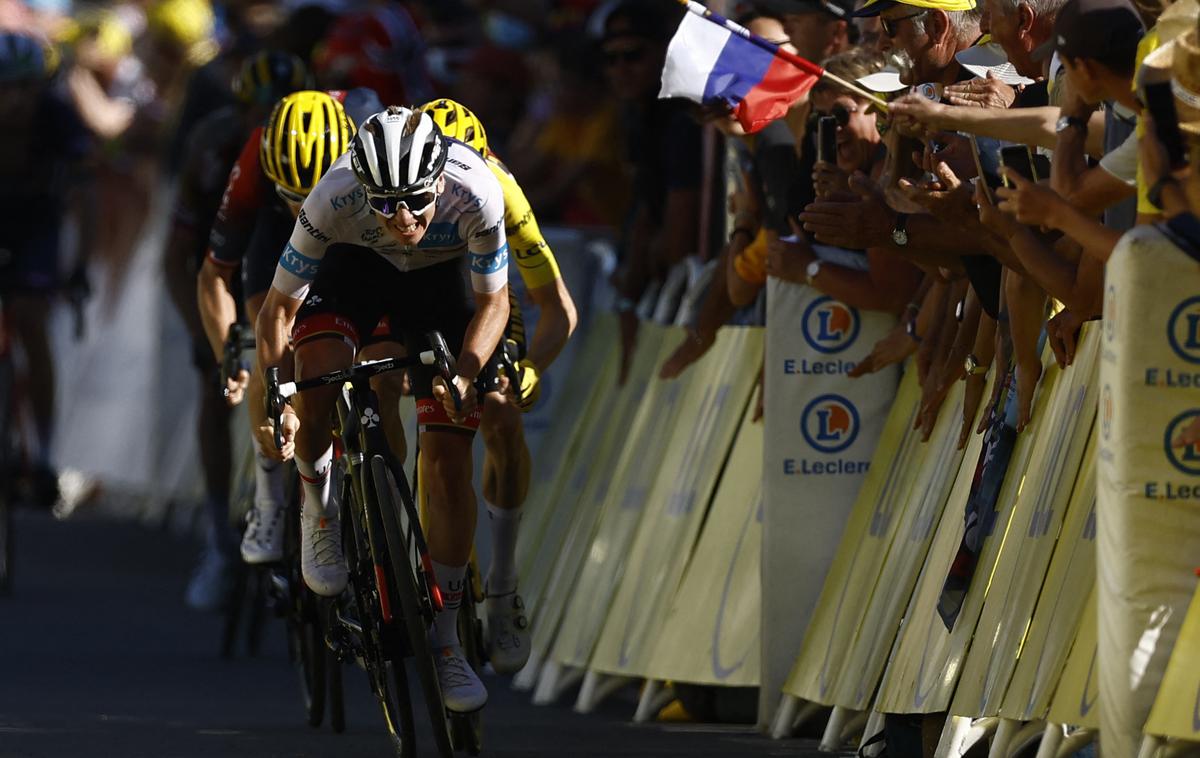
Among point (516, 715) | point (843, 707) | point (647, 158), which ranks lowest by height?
point (516, 715)

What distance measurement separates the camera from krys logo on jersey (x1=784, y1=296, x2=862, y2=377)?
386 inches

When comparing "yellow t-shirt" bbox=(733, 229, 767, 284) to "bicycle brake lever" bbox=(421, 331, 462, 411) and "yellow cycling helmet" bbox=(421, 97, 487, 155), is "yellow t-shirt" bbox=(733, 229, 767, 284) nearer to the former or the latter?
"yellow cycling helmet" bbox=(421, 97, 487, 155)

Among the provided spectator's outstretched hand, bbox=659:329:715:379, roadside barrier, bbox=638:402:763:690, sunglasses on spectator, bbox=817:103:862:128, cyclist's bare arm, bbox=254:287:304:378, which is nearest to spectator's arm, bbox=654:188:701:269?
spectator's outstretched hand, bbox=659:329:715:379

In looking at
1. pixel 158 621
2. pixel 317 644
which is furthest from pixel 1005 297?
pixel 158 621

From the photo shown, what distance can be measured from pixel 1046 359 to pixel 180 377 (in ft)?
40.4

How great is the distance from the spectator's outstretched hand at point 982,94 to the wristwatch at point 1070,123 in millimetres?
746

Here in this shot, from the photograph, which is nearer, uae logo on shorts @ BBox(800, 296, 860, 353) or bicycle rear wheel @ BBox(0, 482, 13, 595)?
uae logo on shorts @ BBox(800, 296, 860, 353)

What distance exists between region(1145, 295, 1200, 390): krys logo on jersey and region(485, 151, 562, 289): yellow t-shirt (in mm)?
3187

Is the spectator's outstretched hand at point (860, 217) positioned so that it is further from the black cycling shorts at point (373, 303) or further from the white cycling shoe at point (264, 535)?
the white cycling shoe at point (264, 535)

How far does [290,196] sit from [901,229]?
2.55 m

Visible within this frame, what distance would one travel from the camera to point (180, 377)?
1972cm

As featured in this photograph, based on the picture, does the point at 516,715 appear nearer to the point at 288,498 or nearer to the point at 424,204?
the point at 288,498

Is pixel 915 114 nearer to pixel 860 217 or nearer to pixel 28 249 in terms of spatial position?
pixel 860 217

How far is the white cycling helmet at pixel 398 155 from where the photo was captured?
845cm
